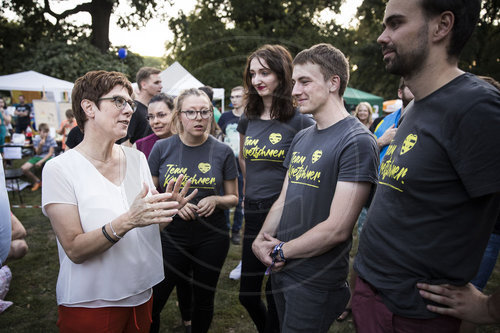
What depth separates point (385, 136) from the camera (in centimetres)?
285

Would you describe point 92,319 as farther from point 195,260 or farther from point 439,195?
point 439,195

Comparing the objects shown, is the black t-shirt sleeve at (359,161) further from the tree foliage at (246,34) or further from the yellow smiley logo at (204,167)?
the yellow smiley logo at (204,167)

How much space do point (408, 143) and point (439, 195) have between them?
222 millimetres

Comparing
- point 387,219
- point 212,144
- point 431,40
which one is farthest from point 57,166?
point 431,40

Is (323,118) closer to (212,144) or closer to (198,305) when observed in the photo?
(212,144)

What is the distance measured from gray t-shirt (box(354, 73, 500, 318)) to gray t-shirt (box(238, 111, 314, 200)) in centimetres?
115

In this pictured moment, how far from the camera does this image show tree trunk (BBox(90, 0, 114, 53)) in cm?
1639

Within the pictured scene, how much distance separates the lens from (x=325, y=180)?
5.29 ft

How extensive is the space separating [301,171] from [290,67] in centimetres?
109

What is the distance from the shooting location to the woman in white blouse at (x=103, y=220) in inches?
59.1

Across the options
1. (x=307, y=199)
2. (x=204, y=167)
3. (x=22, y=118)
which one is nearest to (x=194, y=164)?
(x=204, y=167)

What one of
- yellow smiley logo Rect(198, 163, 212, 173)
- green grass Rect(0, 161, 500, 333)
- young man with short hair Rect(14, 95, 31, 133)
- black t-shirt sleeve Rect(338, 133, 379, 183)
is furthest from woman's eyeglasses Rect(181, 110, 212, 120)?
young man with short hair Rect(14, 95, 31, 133)

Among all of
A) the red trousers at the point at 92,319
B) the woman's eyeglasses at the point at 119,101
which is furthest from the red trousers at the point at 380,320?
the woman's eyeglasses at the point at 119,101

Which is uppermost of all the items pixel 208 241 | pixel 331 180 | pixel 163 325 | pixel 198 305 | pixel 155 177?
pixel 331 180
